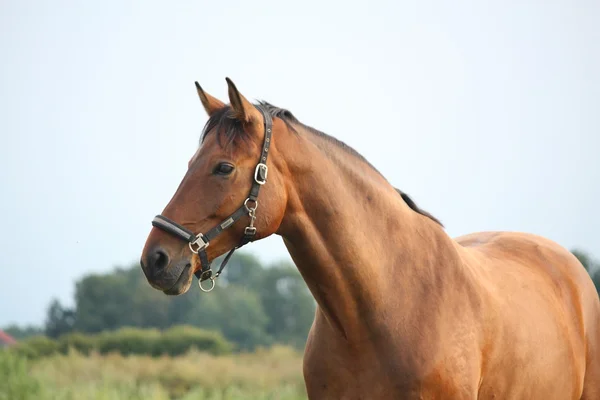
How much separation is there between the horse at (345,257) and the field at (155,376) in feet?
15.2

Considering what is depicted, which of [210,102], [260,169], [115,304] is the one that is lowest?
[115,304]

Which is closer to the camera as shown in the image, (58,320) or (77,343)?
(77,343)

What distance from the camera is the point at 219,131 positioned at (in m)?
3.79

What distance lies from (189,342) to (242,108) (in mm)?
10509

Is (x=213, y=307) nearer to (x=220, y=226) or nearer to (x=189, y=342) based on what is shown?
(x=189, y=342)

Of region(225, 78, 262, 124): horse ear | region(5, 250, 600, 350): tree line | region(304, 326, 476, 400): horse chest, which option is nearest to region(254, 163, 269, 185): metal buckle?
region(225, 78, 262, 124): horse ear

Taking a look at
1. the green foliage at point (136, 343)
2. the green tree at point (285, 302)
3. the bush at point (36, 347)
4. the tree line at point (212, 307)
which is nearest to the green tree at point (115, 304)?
the tree line at point (212, 307)

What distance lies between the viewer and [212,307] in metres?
16.9

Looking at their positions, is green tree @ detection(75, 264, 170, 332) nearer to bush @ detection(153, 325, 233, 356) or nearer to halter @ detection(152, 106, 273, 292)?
bush @ detection(153, 325, 233, 356)

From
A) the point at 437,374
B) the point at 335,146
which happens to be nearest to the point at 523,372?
the point at 437,374

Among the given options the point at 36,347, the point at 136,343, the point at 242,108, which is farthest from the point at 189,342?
the point at 242,108

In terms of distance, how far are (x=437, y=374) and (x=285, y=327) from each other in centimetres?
1255

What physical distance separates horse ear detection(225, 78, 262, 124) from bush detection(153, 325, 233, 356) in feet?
32.1

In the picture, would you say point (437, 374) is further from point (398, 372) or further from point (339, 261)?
point (339, 261)
